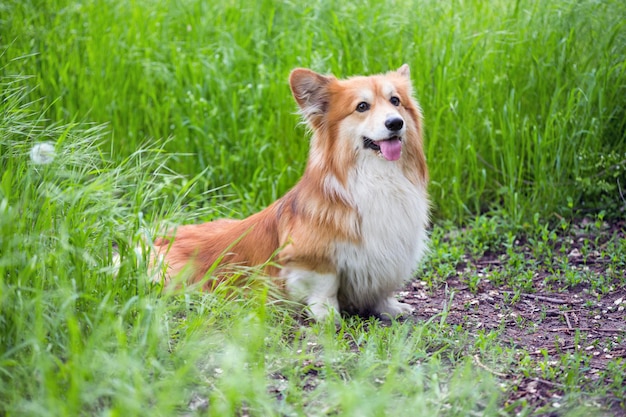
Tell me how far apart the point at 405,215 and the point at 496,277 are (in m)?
0.89

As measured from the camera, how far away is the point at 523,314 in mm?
4020

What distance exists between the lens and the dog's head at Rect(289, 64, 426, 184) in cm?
383

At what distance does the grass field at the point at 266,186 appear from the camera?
270cm

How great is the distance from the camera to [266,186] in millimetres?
5547

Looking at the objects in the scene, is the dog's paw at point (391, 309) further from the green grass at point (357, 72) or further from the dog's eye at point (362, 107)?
the green grass at point (357, 72)

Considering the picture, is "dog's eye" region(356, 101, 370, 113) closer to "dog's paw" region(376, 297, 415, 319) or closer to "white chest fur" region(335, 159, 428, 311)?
"white chest fur" region(335, 159, 428, 311)

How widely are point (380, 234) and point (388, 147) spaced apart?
0.43 metres

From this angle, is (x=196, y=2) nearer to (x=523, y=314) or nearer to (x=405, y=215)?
(x=405, y=215)

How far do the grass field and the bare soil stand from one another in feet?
0.09

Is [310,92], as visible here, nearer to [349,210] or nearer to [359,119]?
[359,119]

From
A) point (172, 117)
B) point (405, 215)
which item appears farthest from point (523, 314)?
point (172, 117)

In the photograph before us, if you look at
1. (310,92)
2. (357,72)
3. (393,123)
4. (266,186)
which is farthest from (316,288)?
(357,72)

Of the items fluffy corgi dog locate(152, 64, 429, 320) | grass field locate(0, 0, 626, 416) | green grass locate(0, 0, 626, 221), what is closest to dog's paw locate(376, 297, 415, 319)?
fluffy corgi dog locate(152, 64, 429, 320)

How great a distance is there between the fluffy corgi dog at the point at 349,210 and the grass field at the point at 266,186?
0.21m
